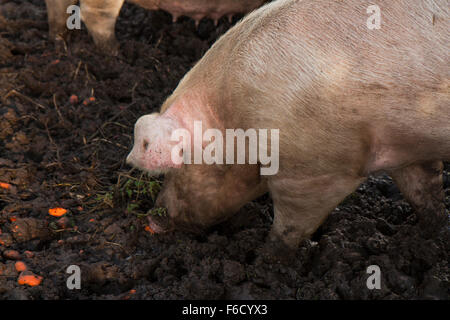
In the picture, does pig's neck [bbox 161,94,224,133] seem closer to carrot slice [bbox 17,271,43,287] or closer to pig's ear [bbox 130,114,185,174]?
pig's ear [bbox 130,114,185,174]

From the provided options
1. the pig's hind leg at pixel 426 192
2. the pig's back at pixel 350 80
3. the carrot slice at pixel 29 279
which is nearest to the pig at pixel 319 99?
the pig's back at pixel 350 80

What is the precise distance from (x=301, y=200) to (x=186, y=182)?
2.47 feet

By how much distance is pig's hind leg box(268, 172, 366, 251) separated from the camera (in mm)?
2990

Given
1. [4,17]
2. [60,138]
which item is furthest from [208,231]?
[4,17]

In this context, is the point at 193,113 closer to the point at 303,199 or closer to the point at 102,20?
the point at 303,199

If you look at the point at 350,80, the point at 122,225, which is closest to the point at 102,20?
the point at 122,225

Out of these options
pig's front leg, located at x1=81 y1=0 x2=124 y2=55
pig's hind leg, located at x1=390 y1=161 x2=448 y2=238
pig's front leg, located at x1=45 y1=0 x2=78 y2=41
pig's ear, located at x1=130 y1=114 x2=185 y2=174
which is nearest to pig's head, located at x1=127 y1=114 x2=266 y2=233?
pig's ear, located at x1=130 y1=114 x2=185 y2=174

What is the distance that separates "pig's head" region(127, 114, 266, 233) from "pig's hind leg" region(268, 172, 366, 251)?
0.85 ft

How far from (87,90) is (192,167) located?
2.00 metres

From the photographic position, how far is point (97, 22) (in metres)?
5.36

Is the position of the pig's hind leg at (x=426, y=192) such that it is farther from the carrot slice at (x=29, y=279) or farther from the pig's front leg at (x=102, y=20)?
the pig's front leg at (x=102, y=20)

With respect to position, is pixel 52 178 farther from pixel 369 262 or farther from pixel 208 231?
pixel 369 262

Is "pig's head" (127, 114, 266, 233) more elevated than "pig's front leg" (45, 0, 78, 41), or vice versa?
"pig's front leg" (45, 0, 78, 41)

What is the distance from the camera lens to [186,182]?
3.45 m
